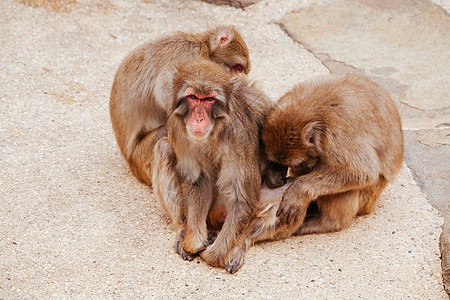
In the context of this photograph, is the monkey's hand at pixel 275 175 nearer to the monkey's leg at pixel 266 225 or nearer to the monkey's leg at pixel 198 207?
the monkey's leg at pixel 266 225

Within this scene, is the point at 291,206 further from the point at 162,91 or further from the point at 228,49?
the point at 228,49

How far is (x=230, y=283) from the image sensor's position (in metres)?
4.40

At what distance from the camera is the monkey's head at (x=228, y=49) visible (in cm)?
591

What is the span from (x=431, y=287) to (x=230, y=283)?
5.01ft

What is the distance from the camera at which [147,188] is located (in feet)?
18.7

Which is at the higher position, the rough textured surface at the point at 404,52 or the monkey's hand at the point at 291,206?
the monkey's hand at the point at 291,206

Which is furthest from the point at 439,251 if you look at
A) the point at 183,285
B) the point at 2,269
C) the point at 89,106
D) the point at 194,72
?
the point at 89,106

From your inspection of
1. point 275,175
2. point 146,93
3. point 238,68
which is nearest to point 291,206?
point 275,175

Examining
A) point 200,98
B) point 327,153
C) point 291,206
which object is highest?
point 200,98

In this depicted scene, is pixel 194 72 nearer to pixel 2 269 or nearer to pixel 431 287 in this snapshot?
pixel 2 269

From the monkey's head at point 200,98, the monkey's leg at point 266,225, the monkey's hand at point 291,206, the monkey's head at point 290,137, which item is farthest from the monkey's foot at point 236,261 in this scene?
the monkey's head at point 200,98

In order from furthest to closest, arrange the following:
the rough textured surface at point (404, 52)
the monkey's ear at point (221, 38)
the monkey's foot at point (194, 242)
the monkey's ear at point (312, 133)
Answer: the rough textured surface at point (404, 52) < the monkey's ear at point (221, 38) < the monkey's foot at point (194, 242) < the monkey's ear at point (312, 133)

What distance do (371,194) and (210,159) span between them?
142cm

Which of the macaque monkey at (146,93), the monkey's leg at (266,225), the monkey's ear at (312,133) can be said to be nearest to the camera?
the monkey's ear at (312,133)
